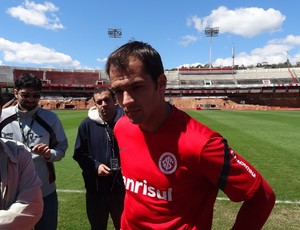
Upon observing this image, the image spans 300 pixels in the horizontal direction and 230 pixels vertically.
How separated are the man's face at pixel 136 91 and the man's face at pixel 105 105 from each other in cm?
200

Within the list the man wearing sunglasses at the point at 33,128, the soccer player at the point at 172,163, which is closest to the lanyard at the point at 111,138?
the man wearing sunglasses at the point at 33,128

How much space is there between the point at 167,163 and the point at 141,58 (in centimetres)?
59

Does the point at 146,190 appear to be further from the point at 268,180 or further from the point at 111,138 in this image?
the point at 268,180

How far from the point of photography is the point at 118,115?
12.3 feet

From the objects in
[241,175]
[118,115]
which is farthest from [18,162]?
[118,115]

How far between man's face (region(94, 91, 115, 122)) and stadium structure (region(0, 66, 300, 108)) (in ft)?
208

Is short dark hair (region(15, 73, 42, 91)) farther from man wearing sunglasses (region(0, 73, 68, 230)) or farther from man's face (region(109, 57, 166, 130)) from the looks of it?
man's face (region(109, 57, 166, 130))

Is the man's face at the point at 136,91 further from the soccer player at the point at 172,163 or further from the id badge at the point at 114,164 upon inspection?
the id badge at the point at 114,164

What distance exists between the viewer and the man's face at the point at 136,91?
1.55m

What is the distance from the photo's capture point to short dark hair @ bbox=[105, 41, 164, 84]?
1.57m

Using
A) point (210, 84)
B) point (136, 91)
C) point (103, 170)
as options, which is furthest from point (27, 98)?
point (210, 84)

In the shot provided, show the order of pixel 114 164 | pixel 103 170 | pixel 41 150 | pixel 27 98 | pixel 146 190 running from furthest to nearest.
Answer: pixel 114 164 → pixel 103 170 → pixel 27 98 → pixel 41 150 → pixel 146 190

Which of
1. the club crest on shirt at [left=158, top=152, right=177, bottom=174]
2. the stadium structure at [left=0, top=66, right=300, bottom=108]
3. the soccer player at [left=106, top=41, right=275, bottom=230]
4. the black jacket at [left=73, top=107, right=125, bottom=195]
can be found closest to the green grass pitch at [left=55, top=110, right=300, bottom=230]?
the black jacket at [left=73, top=107, right=125, bottom=195]

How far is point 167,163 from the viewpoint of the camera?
5.28ft
